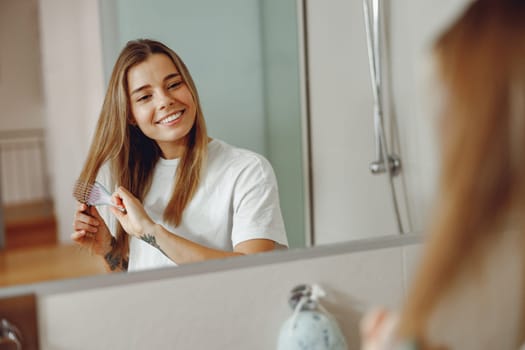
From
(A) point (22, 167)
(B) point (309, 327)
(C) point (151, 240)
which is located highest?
(A) point (22, 167)

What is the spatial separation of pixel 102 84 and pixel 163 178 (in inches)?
5.4

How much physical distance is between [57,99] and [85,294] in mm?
228

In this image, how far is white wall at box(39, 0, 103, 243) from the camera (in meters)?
0.73

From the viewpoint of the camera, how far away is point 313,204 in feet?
3.03

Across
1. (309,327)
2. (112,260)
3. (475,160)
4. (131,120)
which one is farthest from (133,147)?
(475,160)

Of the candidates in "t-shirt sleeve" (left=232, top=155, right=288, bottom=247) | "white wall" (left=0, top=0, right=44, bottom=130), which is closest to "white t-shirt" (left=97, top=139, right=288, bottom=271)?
"t-shirt sleeve" (left=232, top=155, right=288, bottom=247)

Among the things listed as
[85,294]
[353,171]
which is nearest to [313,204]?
[353,171]

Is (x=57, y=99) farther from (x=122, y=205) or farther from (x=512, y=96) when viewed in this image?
(x=512, y=96)

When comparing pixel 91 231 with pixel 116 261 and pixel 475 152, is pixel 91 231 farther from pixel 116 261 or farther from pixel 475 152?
pixel 475 152

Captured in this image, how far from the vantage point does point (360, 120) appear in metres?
0.96

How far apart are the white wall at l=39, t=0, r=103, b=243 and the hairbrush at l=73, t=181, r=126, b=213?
0.04 ft

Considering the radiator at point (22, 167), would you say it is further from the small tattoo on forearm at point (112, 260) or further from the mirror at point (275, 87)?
the small tattoo on forearm at point (112, 260)

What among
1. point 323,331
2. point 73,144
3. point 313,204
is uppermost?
point 73,144

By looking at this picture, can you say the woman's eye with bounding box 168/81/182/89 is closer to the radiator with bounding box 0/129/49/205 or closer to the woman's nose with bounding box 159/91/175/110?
the woman's nose with bounding box 159/91/175/110
